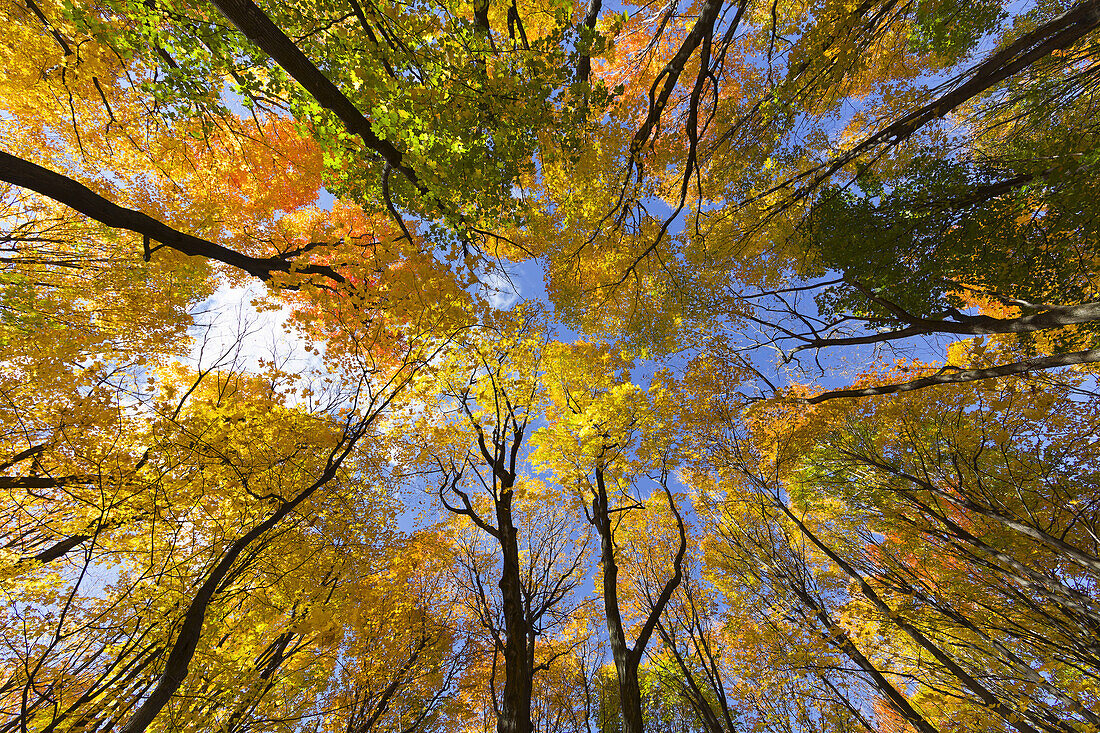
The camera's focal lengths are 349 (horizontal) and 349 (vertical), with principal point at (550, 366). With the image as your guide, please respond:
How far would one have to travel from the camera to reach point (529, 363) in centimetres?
888

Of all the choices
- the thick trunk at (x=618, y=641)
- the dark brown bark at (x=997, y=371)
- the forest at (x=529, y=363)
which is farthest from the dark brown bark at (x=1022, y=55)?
the thick trunk at (x=618, y=641)

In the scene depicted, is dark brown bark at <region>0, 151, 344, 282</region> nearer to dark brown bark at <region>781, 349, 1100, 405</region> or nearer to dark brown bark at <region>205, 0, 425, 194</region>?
dark brown bark at <region>205, 0, 425, 194</region>

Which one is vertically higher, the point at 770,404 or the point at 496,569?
the point at 770,404

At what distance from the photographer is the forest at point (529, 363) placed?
13.8 ft

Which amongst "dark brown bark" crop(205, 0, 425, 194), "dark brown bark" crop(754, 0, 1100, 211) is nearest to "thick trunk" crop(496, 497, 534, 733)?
"dark brown bark" crop(205, 0, 425, 194)

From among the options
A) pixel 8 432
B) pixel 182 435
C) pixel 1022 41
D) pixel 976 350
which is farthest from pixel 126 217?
pixel 976 350

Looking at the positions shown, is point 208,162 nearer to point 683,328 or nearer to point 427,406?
point 427,406

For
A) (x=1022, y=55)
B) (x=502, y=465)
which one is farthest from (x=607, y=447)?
(x=1022, y=55)

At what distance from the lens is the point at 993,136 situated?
19.5ft

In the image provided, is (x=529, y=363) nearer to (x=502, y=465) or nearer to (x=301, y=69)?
(x=502, y=465)

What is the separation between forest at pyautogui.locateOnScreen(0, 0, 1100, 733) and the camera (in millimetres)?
4195

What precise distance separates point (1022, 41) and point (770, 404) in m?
Answer: 7.02

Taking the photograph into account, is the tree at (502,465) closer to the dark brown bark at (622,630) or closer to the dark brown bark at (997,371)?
the dark brown bark at (622,630)

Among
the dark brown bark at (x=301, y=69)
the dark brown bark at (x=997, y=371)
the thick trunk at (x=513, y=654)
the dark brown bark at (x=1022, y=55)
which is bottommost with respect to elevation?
the thick trunk at (x=513, y=654)
